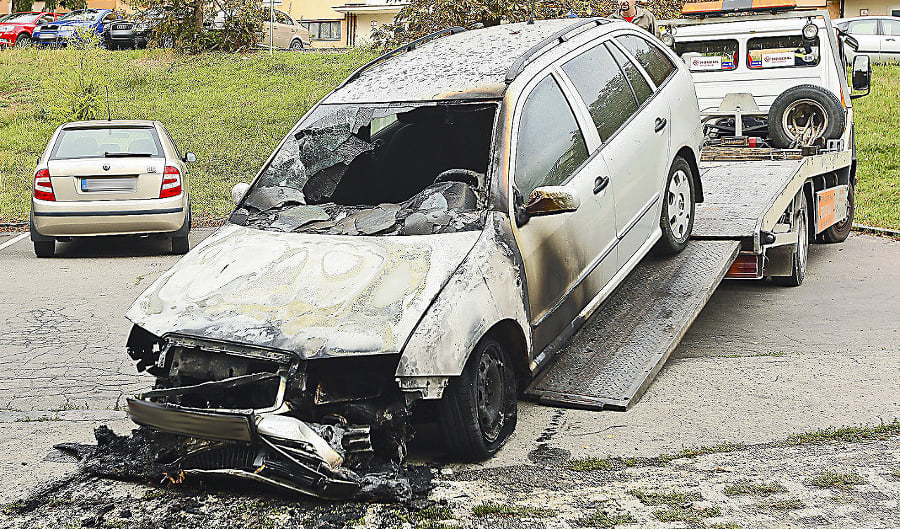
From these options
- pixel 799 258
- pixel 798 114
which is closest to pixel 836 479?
pixel 799 258

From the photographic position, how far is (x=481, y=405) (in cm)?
483

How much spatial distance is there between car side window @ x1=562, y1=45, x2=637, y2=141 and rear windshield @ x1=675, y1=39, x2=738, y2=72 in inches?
190

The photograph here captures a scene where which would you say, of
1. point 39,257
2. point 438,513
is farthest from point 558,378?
point 39,257

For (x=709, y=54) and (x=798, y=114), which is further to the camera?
(x=709, y=54)

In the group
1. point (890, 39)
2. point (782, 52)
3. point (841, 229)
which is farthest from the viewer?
point (890, 39)

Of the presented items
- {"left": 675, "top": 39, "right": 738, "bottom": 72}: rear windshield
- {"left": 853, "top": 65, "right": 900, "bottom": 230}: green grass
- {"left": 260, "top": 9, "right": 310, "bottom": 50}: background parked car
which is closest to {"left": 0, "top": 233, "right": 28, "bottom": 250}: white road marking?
{"left": 675, "top": 39, "right": 738, "bottom": 72}: rear windshield

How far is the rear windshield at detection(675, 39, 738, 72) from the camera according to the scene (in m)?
11.1

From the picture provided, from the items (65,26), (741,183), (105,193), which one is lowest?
(105,193)

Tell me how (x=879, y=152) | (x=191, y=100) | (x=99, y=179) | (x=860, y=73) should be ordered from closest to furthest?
1. (x=99, y=179)
2. (x=860, y=73)
3. (x=879, y=152)
4. (x=191, y=100)

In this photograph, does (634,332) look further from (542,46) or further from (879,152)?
(879,152)

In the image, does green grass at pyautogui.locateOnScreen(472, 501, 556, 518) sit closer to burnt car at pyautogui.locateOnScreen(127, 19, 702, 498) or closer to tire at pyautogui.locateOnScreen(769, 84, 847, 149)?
burnt car at pyautogui.locateOnScreen(127, 19, 702, 498)

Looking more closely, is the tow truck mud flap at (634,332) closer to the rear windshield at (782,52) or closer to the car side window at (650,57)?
the car side window at (650,57)

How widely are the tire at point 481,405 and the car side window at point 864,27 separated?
2532 centimetres

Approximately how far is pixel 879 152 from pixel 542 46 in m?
15.1
